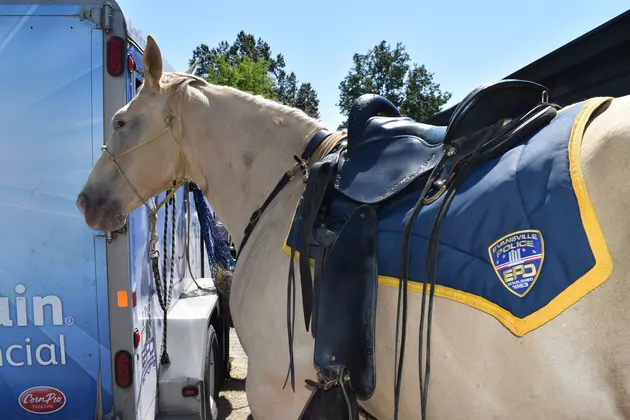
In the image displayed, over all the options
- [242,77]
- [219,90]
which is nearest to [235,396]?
[219,90]

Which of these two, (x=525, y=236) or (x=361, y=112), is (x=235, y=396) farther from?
(x=525, y=236)

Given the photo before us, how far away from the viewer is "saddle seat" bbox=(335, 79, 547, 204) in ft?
4.90

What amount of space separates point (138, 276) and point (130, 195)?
22.1 inches

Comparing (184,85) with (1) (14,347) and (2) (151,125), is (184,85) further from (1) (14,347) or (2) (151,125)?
(1) (14,347)

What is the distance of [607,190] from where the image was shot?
3.51ft

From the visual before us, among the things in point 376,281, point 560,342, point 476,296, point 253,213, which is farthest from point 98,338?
point 560,342

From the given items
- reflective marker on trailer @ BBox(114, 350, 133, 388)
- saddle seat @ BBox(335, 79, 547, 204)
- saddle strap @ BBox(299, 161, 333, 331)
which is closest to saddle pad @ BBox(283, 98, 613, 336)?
saddle seat @ BBox(335, 79, 547, 204)

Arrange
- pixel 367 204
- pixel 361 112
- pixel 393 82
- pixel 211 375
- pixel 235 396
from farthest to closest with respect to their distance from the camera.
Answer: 1. pixel 393 82
2. pixel 235 396
3. pixel 211 375
4. pixel 361 112
5. pixel 367 204

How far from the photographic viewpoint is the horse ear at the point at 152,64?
2.11 metres

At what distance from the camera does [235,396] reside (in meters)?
4.75

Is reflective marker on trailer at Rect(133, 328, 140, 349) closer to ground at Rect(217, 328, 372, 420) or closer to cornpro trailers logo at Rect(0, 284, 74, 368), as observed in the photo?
cornpro trailers logo at Rect(0, 284, 74, 368)

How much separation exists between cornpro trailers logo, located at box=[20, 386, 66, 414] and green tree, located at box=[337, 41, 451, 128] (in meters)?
33.5

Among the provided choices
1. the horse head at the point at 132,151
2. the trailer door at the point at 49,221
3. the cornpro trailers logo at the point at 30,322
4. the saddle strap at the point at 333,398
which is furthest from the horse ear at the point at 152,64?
the saddle strap at the point at 333,398

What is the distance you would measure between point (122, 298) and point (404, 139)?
1777mm
